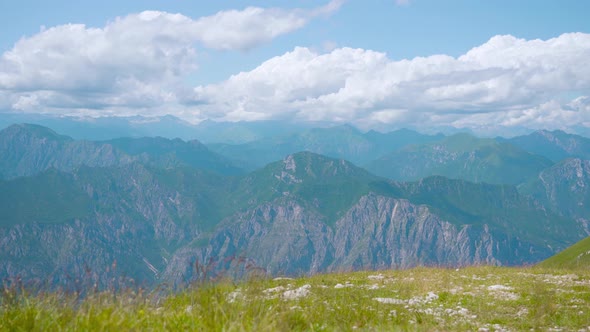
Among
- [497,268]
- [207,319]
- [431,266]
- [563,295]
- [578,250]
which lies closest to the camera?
[207,319]

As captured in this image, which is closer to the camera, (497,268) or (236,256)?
(236,256)

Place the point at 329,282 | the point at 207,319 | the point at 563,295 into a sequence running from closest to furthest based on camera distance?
1. the point at 207,319
2. the point at 563,295
3. the point at 329,282


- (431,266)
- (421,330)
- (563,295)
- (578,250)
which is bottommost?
(578,250)

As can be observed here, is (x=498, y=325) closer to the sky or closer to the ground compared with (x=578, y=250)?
closer to the sky

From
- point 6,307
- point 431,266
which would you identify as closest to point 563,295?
point 431,266

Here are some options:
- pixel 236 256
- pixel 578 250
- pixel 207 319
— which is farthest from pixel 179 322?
pixel 578 250

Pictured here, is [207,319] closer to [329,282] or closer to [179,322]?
[179,322]

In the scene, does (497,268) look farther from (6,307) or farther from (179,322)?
(6,307)
